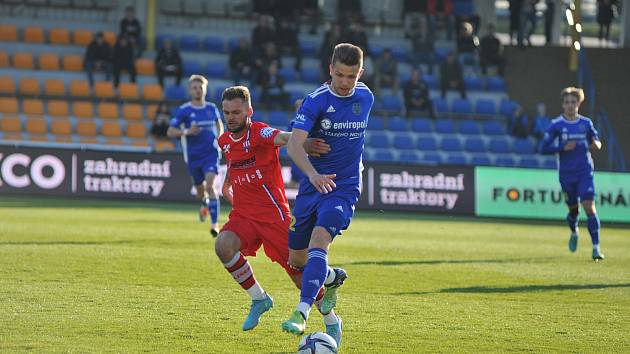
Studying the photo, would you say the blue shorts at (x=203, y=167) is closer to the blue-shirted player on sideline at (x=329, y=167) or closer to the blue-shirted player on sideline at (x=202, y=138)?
the blue-shirted player on sideline at (x=202, y=138)

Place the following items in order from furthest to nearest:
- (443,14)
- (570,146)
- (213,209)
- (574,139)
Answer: (443,14)
(213,209)
(574,139)
(570,146)

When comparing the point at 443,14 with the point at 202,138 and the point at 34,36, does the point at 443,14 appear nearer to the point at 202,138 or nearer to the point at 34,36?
the point at 34,36

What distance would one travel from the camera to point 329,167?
8.15 metres

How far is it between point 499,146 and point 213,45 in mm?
9160

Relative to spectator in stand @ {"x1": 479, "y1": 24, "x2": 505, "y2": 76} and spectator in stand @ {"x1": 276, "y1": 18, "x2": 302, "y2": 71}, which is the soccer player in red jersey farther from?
spectator in stand @ {"x1": 479, "y1": 24, "x2": 505, "y2": 76}

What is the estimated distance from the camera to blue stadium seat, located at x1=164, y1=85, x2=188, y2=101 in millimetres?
30125

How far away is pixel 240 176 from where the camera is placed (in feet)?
28.6

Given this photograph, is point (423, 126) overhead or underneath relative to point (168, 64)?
underneath

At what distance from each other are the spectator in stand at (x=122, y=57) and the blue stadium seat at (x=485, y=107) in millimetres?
9773

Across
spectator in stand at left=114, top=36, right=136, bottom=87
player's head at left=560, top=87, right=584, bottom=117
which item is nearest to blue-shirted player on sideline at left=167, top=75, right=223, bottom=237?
player's head at left=560, top=87, right=584, bottom=117

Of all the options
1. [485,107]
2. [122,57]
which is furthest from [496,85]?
[122,57]

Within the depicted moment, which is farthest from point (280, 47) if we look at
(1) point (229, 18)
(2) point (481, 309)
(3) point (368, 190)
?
(2) point (481, 309)

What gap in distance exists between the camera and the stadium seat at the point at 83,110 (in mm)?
29812

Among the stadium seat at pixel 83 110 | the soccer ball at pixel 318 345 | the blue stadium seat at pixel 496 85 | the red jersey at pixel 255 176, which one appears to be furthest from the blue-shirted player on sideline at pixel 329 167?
the blue stadium seat at pixel 496 85
